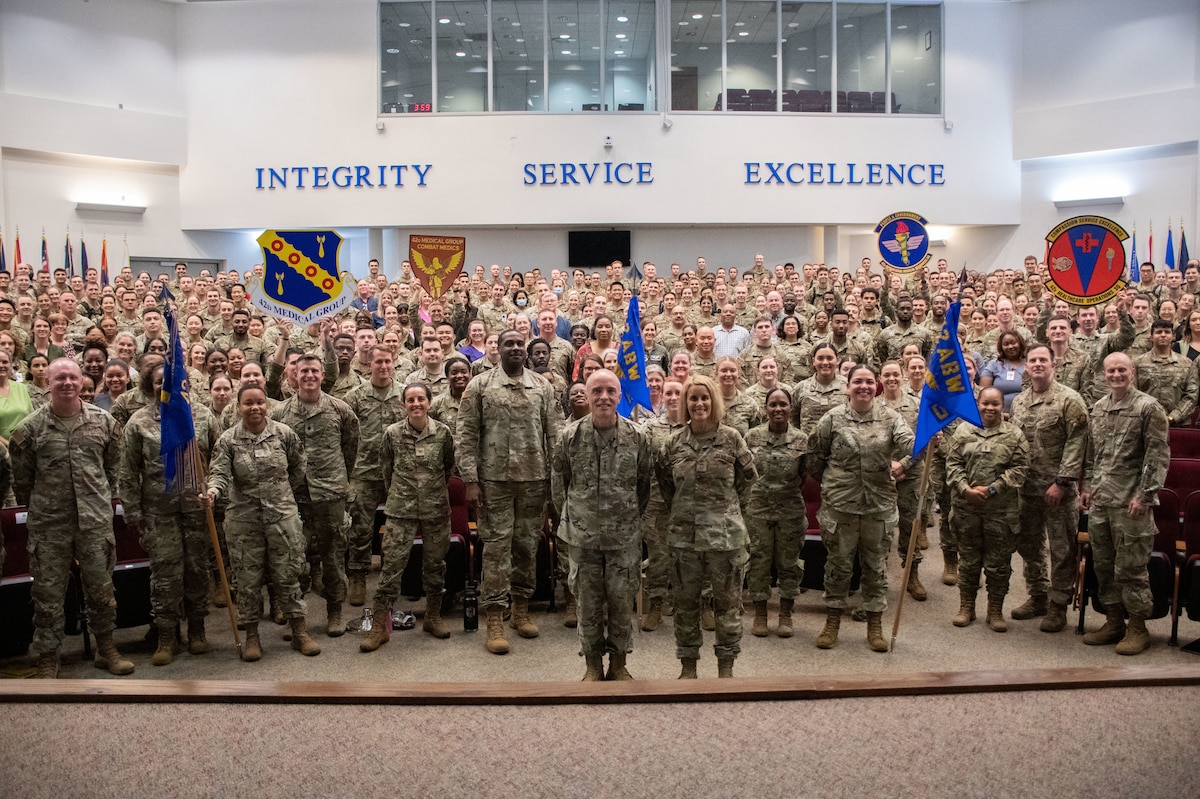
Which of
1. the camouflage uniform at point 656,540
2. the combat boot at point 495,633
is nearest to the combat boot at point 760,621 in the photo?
the camouflage uniform at point 656,540

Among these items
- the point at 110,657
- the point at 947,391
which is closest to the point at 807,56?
the point at 947,391

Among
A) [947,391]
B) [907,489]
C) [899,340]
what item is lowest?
[907,489]

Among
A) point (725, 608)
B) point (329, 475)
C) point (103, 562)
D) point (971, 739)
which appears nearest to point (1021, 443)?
point (725, 608)

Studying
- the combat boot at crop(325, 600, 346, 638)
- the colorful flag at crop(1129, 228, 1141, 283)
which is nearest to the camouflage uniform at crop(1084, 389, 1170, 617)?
the combat boot at crop(325, 600, 346, 638)

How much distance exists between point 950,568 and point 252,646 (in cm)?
527

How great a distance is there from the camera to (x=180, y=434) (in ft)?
18.4

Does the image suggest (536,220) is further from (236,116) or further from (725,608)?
(725,608)

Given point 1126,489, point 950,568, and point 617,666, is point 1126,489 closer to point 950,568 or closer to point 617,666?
point 950,568

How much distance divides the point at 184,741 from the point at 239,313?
7.78 m

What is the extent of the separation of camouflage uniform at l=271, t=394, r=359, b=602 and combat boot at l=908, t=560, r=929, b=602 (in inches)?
A: 165

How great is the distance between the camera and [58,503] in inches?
213

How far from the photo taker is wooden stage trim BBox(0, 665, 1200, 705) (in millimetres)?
2768

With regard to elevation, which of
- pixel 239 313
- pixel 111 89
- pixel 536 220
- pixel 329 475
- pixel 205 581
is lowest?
pixel 205 581

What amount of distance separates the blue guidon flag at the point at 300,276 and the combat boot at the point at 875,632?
15.5ft
